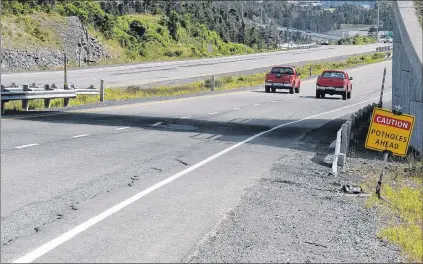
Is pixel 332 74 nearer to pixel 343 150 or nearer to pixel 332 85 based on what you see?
pixel 332 85

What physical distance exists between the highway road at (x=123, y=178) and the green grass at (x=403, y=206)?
2.16 meters

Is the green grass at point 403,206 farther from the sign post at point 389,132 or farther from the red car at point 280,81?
the red car at point 280,81

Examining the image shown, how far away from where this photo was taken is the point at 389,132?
1266cm

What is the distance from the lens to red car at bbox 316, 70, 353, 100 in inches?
1759

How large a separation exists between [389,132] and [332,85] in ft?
108

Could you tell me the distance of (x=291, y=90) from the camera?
4641 centimetres

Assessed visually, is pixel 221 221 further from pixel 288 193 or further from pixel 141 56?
pixel 141 56

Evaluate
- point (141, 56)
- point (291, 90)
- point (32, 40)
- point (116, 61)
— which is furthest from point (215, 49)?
point (291, 90)

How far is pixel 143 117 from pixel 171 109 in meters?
4.65

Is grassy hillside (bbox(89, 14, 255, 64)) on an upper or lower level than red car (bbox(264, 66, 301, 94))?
upper

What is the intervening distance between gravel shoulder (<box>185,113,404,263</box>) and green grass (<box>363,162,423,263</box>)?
0.72 feet

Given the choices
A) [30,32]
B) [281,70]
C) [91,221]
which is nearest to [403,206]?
[91,221]

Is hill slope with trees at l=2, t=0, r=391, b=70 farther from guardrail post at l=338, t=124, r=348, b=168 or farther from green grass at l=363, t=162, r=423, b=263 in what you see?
green grass at l=363, t=162, r=423, b=263

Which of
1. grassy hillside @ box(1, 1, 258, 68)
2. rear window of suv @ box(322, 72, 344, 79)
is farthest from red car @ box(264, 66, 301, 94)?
grassy hillside @ box(1, 1, 258, 68)
